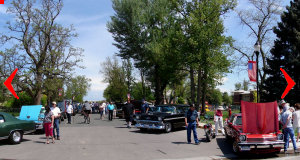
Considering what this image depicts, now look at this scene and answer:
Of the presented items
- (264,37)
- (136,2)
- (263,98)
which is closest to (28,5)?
(136,2)

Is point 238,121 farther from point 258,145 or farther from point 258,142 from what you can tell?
point 258,145

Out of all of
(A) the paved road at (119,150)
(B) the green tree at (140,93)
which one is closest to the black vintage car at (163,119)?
(A) the paved road at (119,150)

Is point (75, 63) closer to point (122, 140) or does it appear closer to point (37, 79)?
point (37, 79)

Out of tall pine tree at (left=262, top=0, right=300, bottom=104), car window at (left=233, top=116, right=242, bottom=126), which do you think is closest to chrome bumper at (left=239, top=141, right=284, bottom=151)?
car window at (left=233, top=116, right=242, bottom=126)

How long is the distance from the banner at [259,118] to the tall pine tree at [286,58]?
18.0 m

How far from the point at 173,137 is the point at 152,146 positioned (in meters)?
2.84

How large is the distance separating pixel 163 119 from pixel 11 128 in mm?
7234

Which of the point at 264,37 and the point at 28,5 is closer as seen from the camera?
the point at 28,5

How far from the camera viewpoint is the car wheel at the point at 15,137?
11.2 meters

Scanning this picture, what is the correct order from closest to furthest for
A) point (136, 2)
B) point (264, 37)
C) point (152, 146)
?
point (152, 146), point (264, 37), point (136, 2)

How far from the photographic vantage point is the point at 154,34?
36.3m

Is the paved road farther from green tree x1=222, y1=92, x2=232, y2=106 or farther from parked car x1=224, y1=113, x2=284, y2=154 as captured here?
green tree x1=222, y1=92, x2=232, y2=106

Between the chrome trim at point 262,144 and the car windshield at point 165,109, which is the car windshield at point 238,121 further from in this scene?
the car windshield at point 165,109

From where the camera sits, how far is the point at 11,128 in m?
11.2
